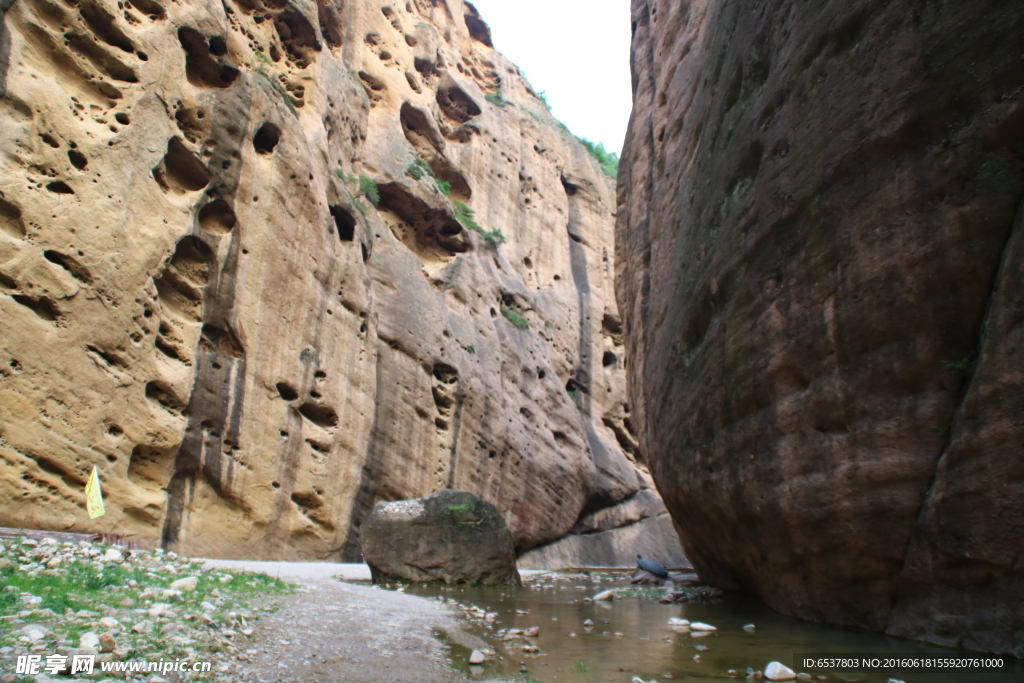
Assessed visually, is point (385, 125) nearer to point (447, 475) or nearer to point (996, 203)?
point (447, 475)

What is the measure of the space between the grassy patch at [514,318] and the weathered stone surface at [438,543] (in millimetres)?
12037

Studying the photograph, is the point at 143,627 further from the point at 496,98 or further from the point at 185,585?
the point at 496,98

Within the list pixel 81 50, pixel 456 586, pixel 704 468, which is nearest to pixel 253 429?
pixel 456 586

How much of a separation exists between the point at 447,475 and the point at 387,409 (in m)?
2.75

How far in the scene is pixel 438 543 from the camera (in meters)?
11.2

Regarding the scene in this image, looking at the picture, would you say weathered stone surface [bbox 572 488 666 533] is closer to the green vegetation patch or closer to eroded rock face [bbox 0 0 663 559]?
eroded rock face [bbox 0 0 663 559]

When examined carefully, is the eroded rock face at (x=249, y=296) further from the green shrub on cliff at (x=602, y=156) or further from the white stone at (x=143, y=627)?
the green shrub on cliff at (x=602, y=156)

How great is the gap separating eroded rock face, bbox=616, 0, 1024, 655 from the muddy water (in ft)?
1.57

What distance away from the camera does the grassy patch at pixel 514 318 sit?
23.3 meters

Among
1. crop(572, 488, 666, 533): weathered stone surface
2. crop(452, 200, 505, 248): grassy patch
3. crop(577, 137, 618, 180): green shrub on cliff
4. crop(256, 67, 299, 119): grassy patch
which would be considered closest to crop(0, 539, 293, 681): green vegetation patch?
crop(256, 67, 299, 119): grassy patch

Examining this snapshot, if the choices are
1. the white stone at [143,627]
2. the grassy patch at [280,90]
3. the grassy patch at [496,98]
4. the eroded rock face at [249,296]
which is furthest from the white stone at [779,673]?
the grassy patch at [496,98]

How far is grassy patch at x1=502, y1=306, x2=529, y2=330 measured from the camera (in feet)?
76.6

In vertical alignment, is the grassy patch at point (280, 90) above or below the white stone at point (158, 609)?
above

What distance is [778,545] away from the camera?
280 inches
